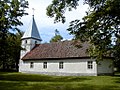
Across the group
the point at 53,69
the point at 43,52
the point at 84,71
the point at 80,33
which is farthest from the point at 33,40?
the point at 80,33

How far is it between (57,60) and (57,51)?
1.90m

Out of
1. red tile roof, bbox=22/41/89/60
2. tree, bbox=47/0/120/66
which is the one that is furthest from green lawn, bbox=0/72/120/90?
red tile roof, bbox=22/41/89/60

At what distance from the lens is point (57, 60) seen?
43469 millimetres

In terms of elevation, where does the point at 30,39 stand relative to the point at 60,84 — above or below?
above

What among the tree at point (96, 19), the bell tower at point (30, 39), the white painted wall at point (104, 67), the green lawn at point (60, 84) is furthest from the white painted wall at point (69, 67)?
the tree at point (96, 19)

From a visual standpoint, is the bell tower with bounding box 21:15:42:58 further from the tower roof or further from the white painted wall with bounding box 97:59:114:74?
the white painted wall with bounding box 97:59:114:74

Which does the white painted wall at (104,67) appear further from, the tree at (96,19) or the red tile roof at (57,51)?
the tree at (96,19)

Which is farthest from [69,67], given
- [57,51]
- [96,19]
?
[96,19]

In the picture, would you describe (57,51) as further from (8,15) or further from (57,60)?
(8,15)

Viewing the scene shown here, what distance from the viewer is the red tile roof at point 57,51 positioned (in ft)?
134

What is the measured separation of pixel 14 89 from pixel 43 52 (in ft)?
91.9

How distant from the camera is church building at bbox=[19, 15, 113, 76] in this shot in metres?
39.5

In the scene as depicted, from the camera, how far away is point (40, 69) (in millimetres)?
46594

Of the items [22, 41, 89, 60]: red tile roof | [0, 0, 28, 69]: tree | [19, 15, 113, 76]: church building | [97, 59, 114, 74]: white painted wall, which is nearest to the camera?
[0, 0, 28, 69]: tree
